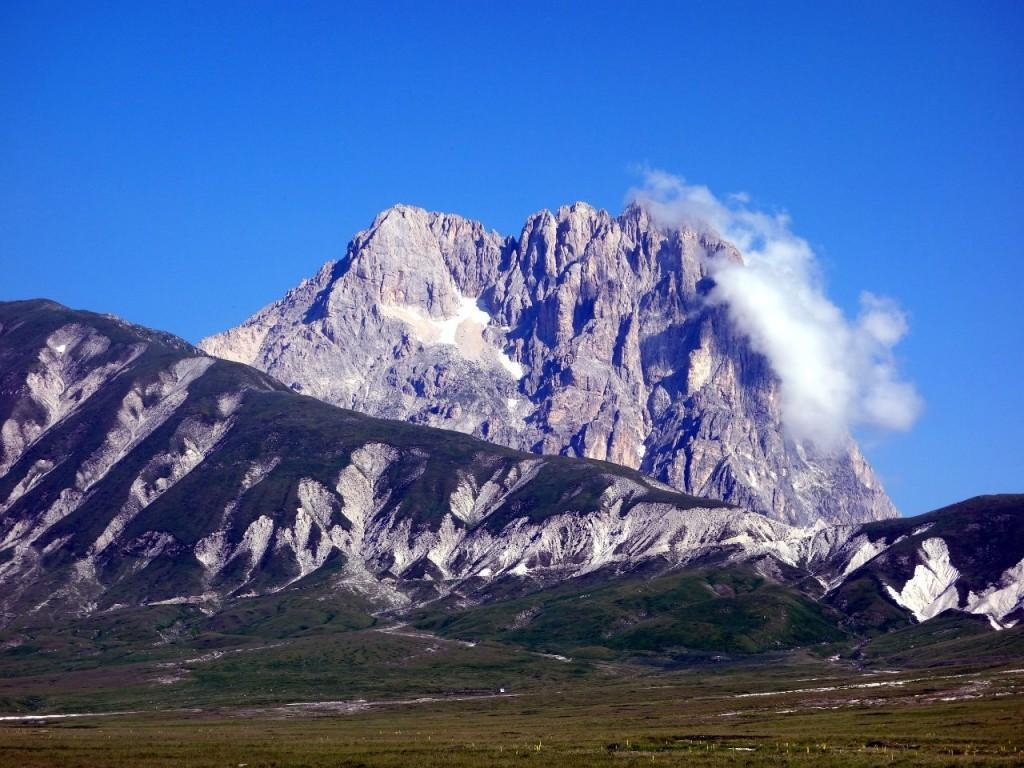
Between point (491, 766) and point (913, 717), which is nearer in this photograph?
point (491, 766)

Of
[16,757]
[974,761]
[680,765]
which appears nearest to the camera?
[974,761]

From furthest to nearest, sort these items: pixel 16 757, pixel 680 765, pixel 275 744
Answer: pixel 275 744 < pixel 16 757 < pixel 680 765

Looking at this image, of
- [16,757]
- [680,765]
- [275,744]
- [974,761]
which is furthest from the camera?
[275,744]

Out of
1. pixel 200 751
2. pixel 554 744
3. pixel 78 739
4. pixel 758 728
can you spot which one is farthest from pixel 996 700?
pixel 78 739

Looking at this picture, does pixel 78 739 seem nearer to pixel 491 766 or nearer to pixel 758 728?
pixel 491 766

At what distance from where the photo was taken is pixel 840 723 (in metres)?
182

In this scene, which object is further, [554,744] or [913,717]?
[913,717]

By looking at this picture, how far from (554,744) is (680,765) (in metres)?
33.1

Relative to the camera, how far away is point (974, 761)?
128 m

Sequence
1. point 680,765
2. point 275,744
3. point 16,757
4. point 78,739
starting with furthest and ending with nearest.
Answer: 1. point 78,739
2. point 275,744
3. point 16,757
4. point 680,765

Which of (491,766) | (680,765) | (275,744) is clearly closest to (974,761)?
(680,765)

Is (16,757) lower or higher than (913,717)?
higher

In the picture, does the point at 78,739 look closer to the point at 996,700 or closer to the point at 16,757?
the point at 16,757

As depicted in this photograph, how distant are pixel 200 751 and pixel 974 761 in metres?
90.5
